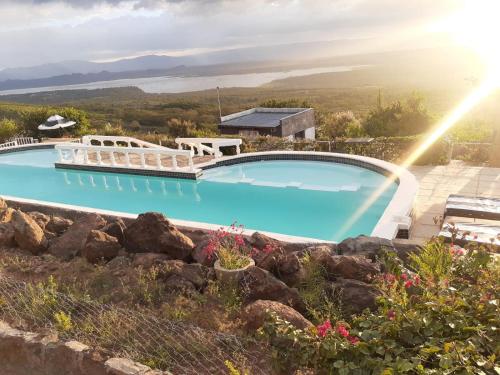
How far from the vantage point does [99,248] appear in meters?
6.19

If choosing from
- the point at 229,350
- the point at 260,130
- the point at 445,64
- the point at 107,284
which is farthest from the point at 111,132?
the point at 445,64

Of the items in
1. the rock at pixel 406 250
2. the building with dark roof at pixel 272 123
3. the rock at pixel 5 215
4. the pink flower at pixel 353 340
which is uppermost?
the pink flower at pixel 353 340

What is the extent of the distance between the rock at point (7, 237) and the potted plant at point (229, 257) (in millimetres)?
3500

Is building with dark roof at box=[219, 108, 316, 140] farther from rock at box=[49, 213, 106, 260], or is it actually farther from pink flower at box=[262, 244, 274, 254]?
pink flower at box=[262, 244, 274, 254]

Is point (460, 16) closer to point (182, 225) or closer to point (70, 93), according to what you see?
point (182, 225)

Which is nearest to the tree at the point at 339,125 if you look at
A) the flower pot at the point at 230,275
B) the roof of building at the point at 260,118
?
the roof of building at the point at 260,118

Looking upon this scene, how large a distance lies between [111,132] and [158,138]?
4.20 meters

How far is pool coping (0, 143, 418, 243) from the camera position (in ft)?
24.3

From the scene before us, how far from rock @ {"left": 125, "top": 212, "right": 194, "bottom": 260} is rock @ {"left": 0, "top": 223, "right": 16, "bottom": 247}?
7.18 ft

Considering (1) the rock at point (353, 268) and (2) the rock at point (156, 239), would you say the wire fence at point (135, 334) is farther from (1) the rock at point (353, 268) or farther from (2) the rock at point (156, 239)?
(1) the rock at point (353, 268)

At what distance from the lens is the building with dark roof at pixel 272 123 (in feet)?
100

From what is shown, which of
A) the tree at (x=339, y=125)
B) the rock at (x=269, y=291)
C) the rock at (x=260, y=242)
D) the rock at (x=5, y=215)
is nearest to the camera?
the rock at (x=269, y=291)

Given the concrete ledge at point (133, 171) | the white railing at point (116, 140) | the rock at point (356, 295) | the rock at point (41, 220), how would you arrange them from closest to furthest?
the rock at point (356, 295) → the rock at point (41, 220) → the concrete ledge at point (133, 171) → the white railing at point (116, 140)

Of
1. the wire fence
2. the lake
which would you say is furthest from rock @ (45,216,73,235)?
the lake
